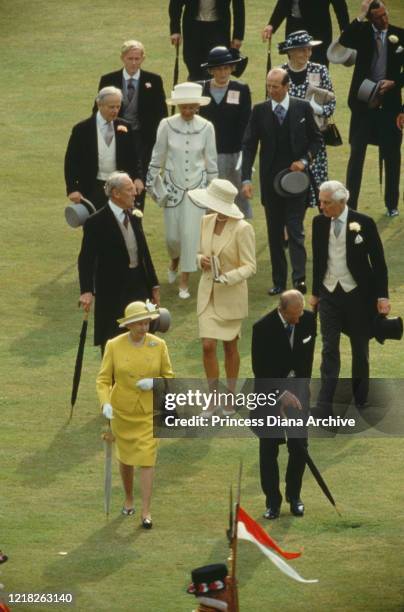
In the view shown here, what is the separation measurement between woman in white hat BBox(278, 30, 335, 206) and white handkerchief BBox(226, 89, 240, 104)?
21.1 inches

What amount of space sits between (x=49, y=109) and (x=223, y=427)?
9.54m

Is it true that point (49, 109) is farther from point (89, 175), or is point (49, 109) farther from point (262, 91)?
point (89, 175)

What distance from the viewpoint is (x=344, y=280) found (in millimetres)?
16906

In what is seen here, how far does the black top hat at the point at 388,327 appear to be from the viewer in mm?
16734

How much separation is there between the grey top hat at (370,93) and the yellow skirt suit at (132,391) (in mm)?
6584

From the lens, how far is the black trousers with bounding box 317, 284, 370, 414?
55.4ft

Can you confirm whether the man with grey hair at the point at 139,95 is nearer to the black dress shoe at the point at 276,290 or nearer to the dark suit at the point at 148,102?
the dark suit at the point at 148,102

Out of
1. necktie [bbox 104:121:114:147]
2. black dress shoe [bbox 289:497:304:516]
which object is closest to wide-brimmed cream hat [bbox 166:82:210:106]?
necktie [bbox 104:121:114:147]

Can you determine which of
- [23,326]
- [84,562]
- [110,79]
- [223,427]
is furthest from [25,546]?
[110,79]

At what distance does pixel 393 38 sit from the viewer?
21.0m

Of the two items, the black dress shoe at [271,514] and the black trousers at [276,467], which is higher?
the black trousers at [276,467]

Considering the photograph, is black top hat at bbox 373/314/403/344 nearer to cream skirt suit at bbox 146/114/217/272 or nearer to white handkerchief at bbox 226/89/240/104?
cream skirt suit at bbox 146/114/217/272

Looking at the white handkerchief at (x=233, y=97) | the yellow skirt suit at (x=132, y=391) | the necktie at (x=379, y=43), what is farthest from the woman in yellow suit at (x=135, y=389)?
the necktie at (x=379, y=43)

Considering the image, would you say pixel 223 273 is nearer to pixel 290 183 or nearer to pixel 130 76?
pixel 290 183
